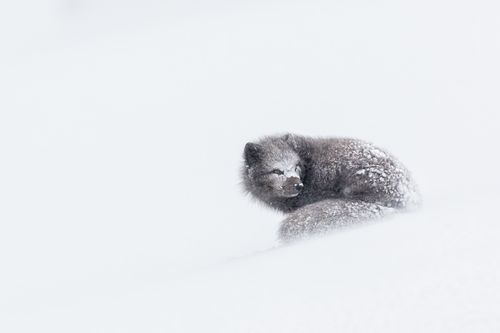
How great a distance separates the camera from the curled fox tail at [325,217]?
9.16 m

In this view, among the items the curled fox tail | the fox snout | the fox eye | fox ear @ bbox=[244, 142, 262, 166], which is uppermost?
fox ear @ bbox=[244, 142, 262, 166]

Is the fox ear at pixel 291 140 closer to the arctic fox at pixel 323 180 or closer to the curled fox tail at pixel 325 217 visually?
the arctic fox at pixel 323 180

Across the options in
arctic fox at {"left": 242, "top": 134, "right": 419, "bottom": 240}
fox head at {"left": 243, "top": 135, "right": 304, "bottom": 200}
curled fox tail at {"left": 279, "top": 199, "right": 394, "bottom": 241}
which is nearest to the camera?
curled fox tail at {"left": 279, "top": 199, "right": 394, "bottom": 241}

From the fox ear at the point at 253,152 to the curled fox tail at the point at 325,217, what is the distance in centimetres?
161

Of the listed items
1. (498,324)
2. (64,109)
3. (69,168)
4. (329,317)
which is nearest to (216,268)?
(329,317)

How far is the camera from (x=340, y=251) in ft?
23.2

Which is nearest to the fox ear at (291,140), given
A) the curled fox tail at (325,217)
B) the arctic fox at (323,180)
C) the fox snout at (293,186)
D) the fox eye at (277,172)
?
the arctic fox at (323,180)

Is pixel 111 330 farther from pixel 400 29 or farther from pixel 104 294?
pixel 400 29

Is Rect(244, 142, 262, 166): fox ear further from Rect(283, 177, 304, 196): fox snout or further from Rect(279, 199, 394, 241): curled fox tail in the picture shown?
Rect(279, 199, 394, 241): curled fox tail

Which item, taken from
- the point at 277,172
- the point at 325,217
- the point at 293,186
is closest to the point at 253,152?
the point at 277,172

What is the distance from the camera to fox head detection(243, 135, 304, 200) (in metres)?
10.3

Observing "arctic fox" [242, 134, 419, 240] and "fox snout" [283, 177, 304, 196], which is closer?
"arctic fox" [242, 134, 419, 240]

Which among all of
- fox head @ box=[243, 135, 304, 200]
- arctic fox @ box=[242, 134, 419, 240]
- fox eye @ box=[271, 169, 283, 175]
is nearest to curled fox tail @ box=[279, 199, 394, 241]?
arctic fox @ box=[242, 134, 419, 240]

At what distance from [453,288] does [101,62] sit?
50.7m
